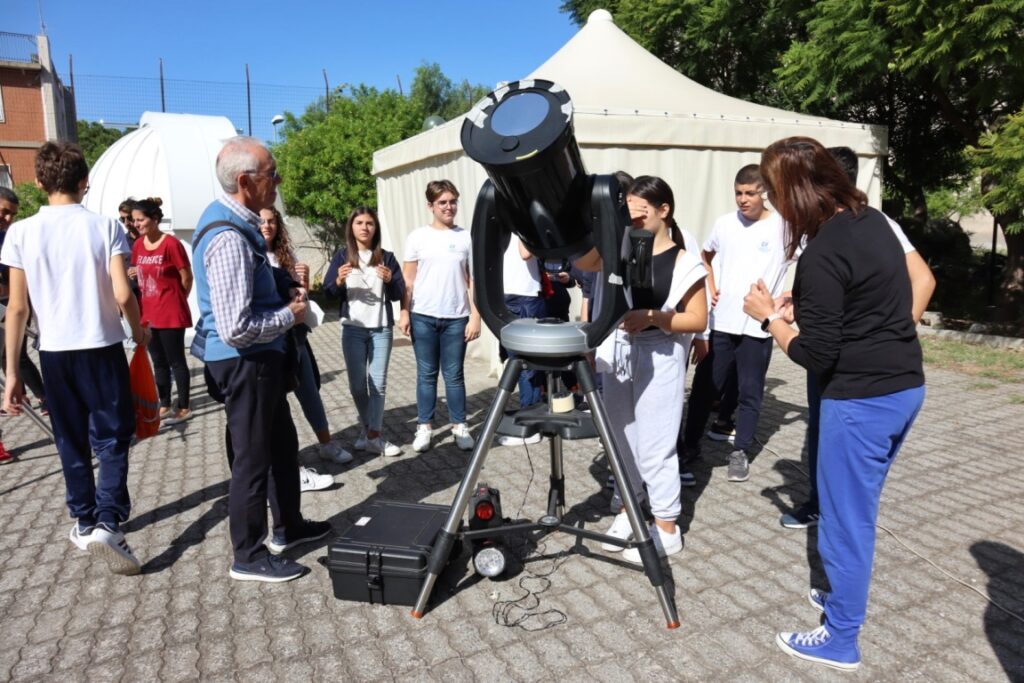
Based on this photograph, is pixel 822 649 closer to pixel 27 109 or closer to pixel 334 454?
pixel 334 454

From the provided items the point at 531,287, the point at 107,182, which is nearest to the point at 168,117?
the point at 107,182

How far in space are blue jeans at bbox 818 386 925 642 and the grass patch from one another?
18.8 ft

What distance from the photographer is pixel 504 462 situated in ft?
15.3

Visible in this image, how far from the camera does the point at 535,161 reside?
2.17 m

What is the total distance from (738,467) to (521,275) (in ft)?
6.66

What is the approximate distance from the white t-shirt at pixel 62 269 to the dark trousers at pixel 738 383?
134 inches

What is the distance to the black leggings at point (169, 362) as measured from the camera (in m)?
5.64

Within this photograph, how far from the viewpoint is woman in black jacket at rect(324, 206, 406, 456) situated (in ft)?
15.3

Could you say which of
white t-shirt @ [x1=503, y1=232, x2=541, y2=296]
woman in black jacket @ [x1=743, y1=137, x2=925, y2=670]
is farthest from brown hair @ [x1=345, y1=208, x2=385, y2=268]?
woman in black jacket @ [x1=743, y1=137, x2=925, y2=670]

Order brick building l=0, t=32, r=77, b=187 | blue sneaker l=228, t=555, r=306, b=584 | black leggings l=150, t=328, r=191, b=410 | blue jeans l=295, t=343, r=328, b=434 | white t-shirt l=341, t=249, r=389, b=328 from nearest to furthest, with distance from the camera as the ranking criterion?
blue sneaker l=228, t=555, r=306, b=584 → blue jeans l=295, t=343, r=328, b=434 → white t-shirt l=341, t=249, r=389, b=328 → black leggings l=150, t=328, r=191, b=410 → brick building l=0, t=32, r=77, b=187

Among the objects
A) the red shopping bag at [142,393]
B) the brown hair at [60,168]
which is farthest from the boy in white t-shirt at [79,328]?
the red shopping bag at [142,393]

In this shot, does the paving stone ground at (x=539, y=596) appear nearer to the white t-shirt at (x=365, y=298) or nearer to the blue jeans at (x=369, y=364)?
the blue jeans at (x=369, y=364)

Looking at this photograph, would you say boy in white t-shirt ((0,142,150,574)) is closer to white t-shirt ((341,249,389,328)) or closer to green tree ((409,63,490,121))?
white t-shirt ((341,249,389,328))

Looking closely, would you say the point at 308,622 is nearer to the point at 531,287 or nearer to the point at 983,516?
the point at 531,287
